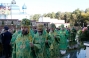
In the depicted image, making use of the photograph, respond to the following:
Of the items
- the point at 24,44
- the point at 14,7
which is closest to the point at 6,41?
the point at 24,44

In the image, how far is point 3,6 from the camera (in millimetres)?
59719

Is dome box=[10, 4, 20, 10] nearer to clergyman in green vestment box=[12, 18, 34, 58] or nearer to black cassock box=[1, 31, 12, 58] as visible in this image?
black cassock box=[1, 31, 12, 58]

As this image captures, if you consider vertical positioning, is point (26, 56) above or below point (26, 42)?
below

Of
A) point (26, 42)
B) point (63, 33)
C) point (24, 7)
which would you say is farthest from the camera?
point (24, 7)

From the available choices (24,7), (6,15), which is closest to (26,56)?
(24,7)

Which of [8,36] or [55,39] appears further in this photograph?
[8,36]

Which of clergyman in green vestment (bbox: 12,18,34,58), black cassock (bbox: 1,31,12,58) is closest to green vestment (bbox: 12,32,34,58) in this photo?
clergyman in green vestment (bbox: 12,18,34,58)

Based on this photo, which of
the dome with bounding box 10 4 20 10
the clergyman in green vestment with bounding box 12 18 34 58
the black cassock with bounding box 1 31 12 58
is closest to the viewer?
the clergyman in green vestment with bounding box 12 18 34 58

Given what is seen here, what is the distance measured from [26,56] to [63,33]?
27.9 ft

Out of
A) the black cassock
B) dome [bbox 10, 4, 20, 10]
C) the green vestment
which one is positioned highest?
dome [bbox 10, 4, 20, 10]

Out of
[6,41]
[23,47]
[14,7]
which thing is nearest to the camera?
[23,47]

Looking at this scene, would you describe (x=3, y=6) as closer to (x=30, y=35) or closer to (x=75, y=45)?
(x=75, y=45)

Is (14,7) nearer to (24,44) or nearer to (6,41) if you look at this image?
(6,41)

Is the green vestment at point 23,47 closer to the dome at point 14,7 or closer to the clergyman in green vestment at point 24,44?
the clergyman in green vestment at point 24,44
